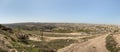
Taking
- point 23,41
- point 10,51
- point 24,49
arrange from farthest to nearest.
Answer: point 23,41 < point 24,49 < point 10,51

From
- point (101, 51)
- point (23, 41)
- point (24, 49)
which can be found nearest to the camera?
point (24, 49)

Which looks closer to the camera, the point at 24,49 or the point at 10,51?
the point at 10,51

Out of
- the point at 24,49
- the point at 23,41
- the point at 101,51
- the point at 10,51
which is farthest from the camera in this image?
the point at 23,41

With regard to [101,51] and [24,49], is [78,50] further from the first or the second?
[24,49]

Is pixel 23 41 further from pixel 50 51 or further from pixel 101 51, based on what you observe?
pixel 101 51

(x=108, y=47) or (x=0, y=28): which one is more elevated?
(x=0, y=28)

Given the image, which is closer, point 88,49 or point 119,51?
point 119,51

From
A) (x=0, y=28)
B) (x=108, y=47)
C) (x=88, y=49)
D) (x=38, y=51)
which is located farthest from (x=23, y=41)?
(x=108, y=47)

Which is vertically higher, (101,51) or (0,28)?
(0,28)

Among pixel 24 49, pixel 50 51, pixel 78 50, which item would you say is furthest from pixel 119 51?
pixel 24 49
